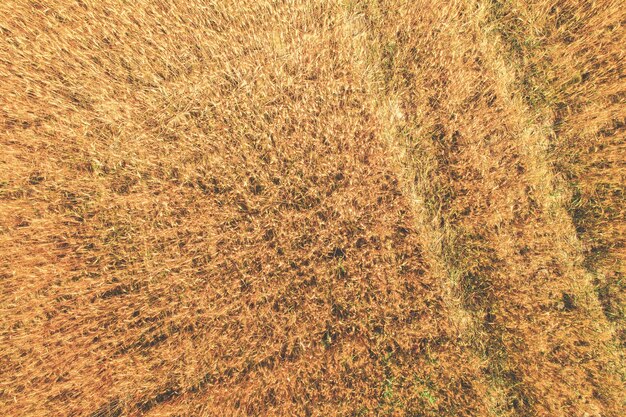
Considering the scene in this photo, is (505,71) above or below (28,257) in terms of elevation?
above

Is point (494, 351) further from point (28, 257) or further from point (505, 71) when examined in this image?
point (28, 257)

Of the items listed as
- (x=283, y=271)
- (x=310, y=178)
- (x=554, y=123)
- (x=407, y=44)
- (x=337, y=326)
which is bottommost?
(x=337, y=326)

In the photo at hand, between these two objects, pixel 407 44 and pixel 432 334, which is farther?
pixel 407 44

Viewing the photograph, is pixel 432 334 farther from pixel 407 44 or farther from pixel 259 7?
pixel 259 7

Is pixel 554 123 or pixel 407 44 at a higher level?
pixel 407 44

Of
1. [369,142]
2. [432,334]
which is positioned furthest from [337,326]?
[369,142]

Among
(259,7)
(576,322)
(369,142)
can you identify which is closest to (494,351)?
(576,322)
